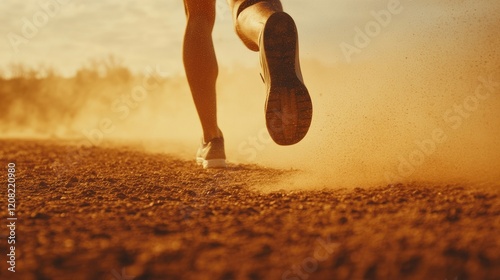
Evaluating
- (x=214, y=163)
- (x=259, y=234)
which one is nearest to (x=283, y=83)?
(x=259, y=234)

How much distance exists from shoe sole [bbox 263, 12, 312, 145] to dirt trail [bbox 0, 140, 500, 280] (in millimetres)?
311

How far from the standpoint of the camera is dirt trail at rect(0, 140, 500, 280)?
1338mm

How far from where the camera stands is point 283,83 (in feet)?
7.86

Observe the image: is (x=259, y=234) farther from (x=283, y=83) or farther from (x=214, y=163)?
(x=214, y=163)

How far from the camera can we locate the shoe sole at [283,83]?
2381 millimetres

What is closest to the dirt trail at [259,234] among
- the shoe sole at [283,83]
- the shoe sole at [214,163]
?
the shoe sole at [283,83]

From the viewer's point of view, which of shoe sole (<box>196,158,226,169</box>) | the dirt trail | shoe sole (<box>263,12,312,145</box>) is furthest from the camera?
shoe sole (<box>196,158,226,169</box>)

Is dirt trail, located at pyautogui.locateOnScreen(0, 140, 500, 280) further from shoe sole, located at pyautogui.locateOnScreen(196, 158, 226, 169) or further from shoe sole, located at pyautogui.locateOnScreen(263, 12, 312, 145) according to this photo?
shoe sole, located at pyautogui.locateOnScreen(196, 158, 226, 169)

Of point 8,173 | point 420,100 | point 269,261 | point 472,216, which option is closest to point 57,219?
point 269,261

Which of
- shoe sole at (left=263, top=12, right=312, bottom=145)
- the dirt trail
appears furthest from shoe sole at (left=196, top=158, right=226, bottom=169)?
shoe sole at (left=263, top=12, right=312, bottom=145)

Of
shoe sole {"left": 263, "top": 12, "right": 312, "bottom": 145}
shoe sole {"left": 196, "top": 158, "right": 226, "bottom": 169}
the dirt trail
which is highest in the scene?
shoe sole {"left": 263, "top": 12, "right": 312, "bottom": 145}

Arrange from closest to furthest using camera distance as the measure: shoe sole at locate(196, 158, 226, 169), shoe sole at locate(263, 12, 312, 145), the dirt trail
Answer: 1. the dirt trail
2. shoe sole at locate(263, 12, 312, 145)
3. shoe sole at locate(196, 158, 226, 169)

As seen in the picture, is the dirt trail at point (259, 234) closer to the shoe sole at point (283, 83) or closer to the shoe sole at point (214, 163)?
the shoe sole at point (283, 83)

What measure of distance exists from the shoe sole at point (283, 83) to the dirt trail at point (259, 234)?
0.31 meters
